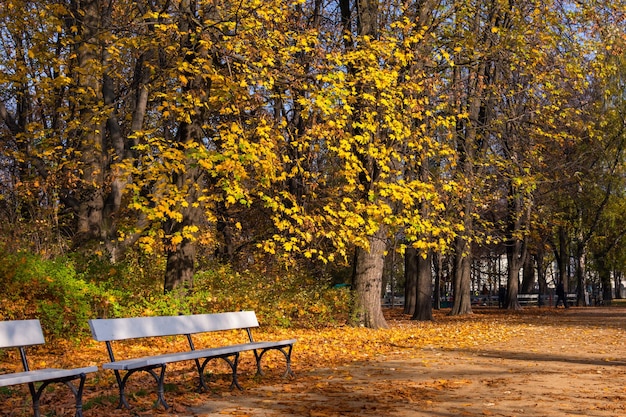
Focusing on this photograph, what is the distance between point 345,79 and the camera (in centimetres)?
1532

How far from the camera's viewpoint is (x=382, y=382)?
9586 mm

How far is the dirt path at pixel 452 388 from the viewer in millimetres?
7508

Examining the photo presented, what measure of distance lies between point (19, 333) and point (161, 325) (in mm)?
1923

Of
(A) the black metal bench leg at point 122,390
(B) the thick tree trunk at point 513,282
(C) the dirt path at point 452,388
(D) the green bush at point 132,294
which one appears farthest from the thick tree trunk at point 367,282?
(B) the thick tree trunk at point 513,282

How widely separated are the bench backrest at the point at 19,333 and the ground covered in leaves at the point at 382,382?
753 mm

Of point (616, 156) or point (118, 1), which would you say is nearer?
point (118, 1)

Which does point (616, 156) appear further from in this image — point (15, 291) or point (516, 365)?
point (15, 291)

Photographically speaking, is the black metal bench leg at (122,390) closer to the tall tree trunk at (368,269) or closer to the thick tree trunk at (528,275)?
the tall tree trunk at (368,269)

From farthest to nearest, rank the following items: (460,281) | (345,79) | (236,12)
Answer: (460,281) → (345,79) → (236,12)

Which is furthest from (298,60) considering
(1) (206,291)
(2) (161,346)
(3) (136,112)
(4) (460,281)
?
(4) (460,281)

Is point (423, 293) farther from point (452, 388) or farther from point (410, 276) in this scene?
point (452, 388)

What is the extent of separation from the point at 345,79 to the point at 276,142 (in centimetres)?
184

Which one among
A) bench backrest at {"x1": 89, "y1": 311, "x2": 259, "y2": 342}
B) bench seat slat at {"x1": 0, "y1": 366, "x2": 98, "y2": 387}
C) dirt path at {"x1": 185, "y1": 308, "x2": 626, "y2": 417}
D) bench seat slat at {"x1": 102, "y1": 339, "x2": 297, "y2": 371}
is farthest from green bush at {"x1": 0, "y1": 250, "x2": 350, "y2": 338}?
bench seat slat at {"x1": 0, "y1": 366, "x2": 98, "y2": 387}

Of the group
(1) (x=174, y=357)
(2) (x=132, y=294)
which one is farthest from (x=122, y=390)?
(2) (x=132, y=294)
